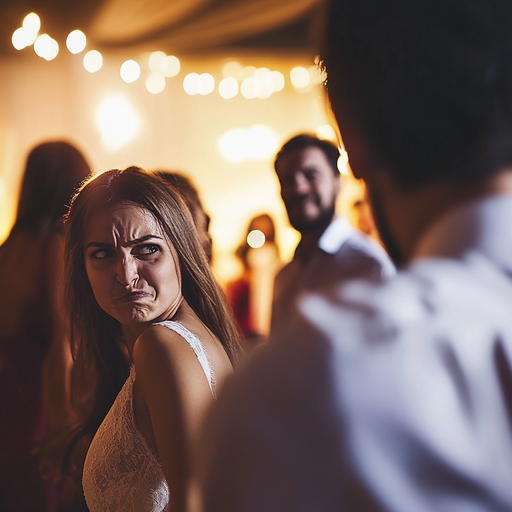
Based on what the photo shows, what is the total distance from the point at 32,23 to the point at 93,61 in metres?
0.97

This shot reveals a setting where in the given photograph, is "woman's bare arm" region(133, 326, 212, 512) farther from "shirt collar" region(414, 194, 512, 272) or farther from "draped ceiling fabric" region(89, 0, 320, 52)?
"draped ceiling fabric" region(89, 0, 320, 52)

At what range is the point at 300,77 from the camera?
712cm

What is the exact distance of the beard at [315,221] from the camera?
2.68 meters

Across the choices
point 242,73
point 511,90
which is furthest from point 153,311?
point 242,73

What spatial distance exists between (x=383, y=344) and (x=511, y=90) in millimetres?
250

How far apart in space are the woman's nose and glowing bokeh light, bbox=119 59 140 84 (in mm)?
5422

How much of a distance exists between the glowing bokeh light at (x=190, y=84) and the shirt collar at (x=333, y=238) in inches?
176

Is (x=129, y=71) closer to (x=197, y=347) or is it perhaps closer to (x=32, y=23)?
(x=32, y=23)

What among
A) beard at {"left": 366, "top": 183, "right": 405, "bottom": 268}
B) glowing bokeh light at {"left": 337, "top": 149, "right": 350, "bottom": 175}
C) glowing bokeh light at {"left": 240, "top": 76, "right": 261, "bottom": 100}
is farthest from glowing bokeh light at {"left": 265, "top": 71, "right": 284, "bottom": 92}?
beard at {"left": 366, "top": 183, "right": 405, "bottom": 268}

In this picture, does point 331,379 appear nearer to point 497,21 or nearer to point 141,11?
point 497,21

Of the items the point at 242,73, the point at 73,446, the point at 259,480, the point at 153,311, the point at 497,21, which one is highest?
the point at 242,73

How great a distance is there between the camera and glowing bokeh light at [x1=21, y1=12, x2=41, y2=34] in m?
4.88

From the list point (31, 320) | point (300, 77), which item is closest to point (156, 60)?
point (300, 77)

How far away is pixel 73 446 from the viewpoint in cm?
146
